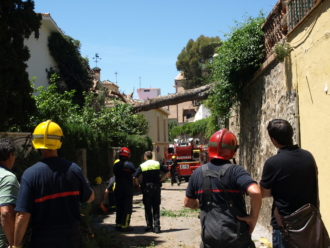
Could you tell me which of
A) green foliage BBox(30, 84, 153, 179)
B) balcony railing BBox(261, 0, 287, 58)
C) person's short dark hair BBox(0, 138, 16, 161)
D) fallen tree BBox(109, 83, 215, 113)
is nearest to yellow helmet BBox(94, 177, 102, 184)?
green foliage BBox(30, 84, 153, 179)

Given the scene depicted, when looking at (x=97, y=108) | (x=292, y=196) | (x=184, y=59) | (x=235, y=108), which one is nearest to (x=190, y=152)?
(x=97, y=108)

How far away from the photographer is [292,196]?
135 inches

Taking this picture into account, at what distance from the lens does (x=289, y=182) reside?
3436 mm

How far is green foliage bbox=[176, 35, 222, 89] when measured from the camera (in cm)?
5075

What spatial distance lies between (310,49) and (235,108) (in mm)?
5365

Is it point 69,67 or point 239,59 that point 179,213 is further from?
point 69,67

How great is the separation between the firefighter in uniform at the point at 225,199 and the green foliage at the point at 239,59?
5503mm

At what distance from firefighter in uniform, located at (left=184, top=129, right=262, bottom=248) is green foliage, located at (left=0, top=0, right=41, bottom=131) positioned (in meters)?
4.86

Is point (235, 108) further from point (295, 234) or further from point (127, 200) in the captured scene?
point (295, 234)

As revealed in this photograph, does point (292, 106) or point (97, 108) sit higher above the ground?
point (97, 108)

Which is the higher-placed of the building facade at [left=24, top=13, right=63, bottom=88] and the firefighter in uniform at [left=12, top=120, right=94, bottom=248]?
the building facade at [left=24, top=13, right=63, bottom=88]

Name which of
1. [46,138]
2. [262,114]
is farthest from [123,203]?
[46,138]

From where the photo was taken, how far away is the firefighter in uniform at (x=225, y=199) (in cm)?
335

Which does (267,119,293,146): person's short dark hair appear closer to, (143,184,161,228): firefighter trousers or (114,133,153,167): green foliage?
(143,184,161,228): firefighter trousers
